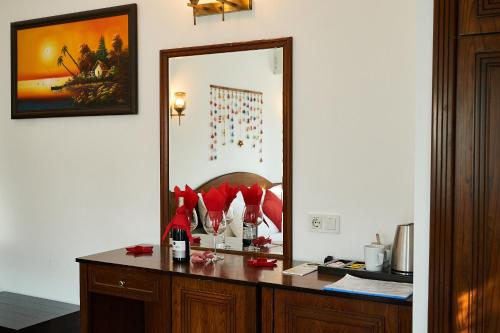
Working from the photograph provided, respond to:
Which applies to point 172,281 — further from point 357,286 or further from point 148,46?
point 148,46

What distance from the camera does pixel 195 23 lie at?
298 centimetres

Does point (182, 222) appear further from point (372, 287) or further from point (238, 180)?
point (372, 287)

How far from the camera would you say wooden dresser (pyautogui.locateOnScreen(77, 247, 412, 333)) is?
207cm

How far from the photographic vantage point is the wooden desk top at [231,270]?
86.8 inches

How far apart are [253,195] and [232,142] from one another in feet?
0.92

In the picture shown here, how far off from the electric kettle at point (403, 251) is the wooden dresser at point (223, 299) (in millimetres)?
252

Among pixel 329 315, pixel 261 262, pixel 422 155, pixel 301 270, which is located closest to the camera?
pixel 422 155

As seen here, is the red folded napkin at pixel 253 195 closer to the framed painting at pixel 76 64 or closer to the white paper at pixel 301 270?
the white paper at pixel 301 270

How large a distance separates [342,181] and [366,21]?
0.71m

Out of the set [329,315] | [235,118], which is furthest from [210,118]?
[329,315]

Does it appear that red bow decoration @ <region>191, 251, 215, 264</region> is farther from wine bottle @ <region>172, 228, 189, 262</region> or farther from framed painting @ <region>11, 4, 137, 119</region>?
framed painting @ <region>11, 4, 137, 119</region>

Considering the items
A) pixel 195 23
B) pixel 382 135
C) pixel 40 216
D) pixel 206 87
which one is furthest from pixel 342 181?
pixel 40 216

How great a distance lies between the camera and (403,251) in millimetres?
2285

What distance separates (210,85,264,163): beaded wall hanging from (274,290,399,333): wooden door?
2.68 ft
